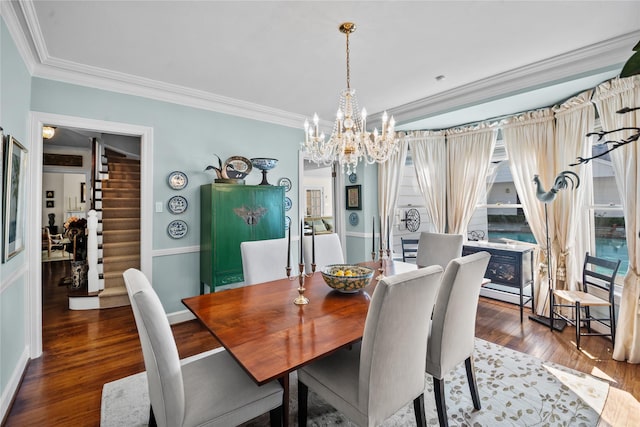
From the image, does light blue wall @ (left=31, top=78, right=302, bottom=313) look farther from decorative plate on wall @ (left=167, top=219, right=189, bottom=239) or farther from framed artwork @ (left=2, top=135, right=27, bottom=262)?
framed artwork @ (left=2, top=135, right=27, bottom=262)

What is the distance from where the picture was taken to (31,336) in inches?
98.5

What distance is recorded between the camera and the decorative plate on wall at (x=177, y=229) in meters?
3.23

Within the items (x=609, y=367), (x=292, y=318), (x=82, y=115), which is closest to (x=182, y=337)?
(x=292, y=318)

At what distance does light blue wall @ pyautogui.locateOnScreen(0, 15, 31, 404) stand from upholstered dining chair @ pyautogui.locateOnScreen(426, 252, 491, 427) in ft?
8.52

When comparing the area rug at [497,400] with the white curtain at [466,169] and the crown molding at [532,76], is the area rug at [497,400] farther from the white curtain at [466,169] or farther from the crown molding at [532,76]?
the crown molding at [532,76]

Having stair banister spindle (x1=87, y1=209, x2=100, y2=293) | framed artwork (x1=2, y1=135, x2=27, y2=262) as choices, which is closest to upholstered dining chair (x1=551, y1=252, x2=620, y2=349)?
framed artwork (x1=2, y1=135, x2=27, y2=262)

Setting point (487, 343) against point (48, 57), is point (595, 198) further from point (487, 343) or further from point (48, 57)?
point (48, 57)

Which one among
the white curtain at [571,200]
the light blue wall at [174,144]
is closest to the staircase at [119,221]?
the light blue wall at [174,144]

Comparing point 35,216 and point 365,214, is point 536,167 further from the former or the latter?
point 35,216

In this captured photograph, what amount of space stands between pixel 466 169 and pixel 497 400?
287cm

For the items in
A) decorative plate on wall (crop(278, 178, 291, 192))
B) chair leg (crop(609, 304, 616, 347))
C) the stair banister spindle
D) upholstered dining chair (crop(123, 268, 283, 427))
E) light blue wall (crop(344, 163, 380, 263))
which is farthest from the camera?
light blue wall (crop(344, 163, 380, 263))

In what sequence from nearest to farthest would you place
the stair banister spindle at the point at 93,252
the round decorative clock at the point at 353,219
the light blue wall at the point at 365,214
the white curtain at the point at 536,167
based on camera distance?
the white curtain at the point at 536,167 < the stair banister spindle at the point at 93,252 < the light blue wall at the point at 365,214 < the round decorative clock at the point at 353,219

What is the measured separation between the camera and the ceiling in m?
1.94

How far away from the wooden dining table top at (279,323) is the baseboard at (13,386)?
1.29 meters
